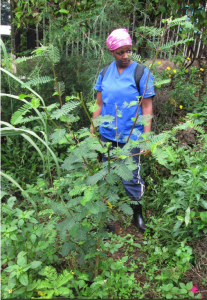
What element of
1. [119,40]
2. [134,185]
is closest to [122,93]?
[119,40]

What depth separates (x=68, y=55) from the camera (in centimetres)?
346

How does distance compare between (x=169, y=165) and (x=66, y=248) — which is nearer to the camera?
(x=66, y=248)

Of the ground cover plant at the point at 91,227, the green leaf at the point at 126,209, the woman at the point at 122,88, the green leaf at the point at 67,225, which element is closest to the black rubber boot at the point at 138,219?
the ground cover plant at the point at 91,227

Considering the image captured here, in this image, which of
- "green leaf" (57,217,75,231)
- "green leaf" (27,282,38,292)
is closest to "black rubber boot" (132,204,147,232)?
"green leaf" (57,217,75,231)

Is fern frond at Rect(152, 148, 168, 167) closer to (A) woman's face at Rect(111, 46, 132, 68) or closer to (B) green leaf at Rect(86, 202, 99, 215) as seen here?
(B) green leaf at Rect(86, 202, 99, 215)

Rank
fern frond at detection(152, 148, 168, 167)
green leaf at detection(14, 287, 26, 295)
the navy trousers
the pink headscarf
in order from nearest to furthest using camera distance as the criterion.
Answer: fern frond at detection(152, 148, 168, 167) → green leaf at detection(14, 287, 26, 295) → the pink headscarf → the navy trousers

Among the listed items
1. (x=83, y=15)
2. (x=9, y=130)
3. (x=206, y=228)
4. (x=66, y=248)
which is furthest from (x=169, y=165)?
(x=83, y=15)

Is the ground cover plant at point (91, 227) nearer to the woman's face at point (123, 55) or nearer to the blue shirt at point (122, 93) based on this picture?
the blue shirt at point (122, 93)

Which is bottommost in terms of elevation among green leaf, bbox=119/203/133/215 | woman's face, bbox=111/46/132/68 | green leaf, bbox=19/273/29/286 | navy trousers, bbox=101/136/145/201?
navy trousers, bbox=101/136/145/201

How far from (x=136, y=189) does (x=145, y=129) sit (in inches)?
22.4

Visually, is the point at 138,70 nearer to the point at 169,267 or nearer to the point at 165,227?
the point at 165,227

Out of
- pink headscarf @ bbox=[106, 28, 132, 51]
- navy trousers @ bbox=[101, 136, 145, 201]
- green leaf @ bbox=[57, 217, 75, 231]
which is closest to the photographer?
green leaf @ bbox=[57, 217, 75, 231]

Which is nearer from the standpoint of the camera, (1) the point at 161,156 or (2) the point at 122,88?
(1) the point at 161,156

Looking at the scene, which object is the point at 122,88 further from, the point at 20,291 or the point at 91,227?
the point at 20,291
